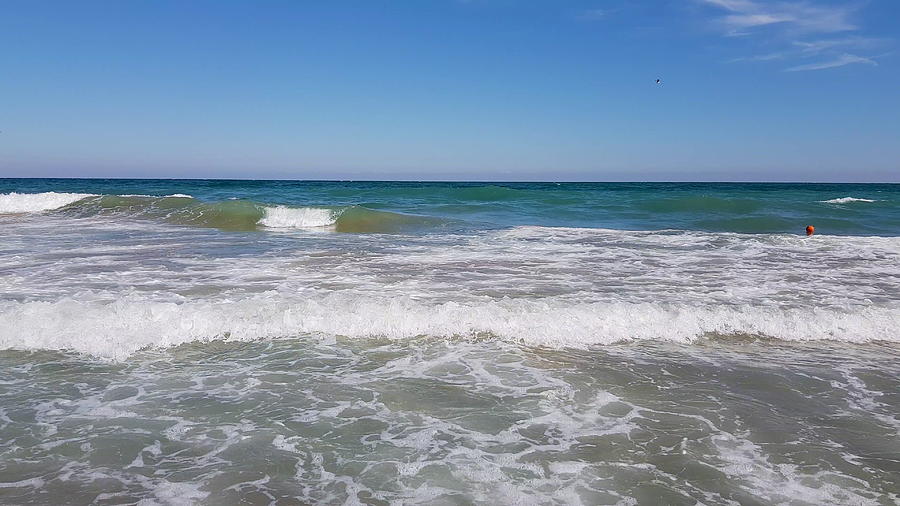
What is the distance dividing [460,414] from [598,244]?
985 centimetres

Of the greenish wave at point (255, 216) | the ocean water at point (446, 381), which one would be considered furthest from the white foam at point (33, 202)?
the ocean water at point (446, 381)

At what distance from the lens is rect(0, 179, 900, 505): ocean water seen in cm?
327

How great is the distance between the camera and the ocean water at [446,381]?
3266mm

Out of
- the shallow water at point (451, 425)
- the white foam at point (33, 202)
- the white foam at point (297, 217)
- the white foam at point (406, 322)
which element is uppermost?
the white foam at point (33, 202)

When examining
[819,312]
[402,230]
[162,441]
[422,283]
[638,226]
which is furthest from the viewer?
[638,226]

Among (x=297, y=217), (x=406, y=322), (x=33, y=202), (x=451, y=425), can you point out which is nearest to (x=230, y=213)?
(x=297, y=217)

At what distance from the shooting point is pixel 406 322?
622 centimetres

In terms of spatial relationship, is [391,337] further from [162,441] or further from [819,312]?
[819,312]

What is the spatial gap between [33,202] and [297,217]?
1242 centimetres

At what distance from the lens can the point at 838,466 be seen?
134 inches

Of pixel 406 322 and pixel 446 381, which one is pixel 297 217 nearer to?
pixel 406 322

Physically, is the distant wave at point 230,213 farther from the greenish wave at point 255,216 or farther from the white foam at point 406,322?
the white foam at point 406,322

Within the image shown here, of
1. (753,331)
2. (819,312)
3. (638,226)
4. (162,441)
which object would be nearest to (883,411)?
(753,331)

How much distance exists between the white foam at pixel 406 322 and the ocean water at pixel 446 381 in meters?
0.03
